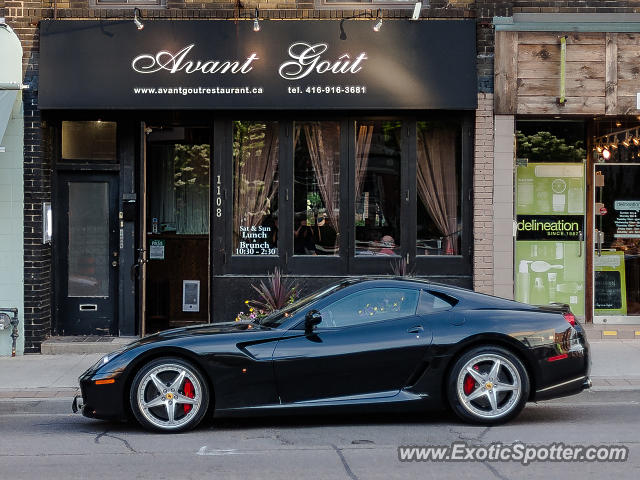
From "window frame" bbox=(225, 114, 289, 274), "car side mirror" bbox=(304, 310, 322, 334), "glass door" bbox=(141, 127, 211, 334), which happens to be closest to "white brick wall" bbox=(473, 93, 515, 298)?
"window frame" bbox=(225, 114, 289, 274)

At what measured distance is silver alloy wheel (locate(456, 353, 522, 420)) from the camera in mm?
7391

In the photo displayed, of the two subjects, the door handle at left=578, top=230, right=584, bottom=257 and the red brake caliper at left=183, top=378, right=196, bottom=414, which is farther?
the door handle at left=578, top=230, right=584, bottom=257

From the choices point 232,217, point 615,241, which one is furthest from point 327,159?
point 615,241

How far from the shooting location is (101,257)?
12.5 m

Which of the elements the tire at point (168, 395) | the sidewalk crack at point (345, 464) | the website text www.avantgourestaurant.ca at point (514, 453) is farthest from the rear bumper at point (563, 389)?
the tire at point (168, 395)

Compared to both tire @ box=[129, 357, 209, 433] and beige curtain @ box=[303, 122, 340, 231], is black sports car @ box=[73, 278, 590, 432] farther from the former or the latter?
beige curtain @ box=[303, 122, 340, 231]

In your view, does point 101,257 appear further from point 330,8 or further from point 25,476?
point 25,476

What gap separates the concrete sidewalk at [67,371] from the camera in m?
9.48

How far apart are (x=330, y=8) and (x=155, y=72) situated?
2646mm

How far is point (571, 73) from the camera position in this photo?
1197 cm

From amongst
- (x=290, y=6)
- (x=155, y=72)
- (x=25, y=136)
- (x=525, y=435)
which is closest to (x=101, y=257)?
(x=25, y=136)

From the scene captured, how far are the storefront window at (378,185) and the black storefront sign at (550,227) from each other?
80.2 inches

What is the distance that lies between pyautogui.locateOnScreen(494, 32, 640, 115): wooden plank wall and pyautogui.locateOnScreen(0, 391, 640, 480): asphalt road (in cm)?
488

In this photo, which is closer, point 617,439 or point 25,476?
point 25,476
